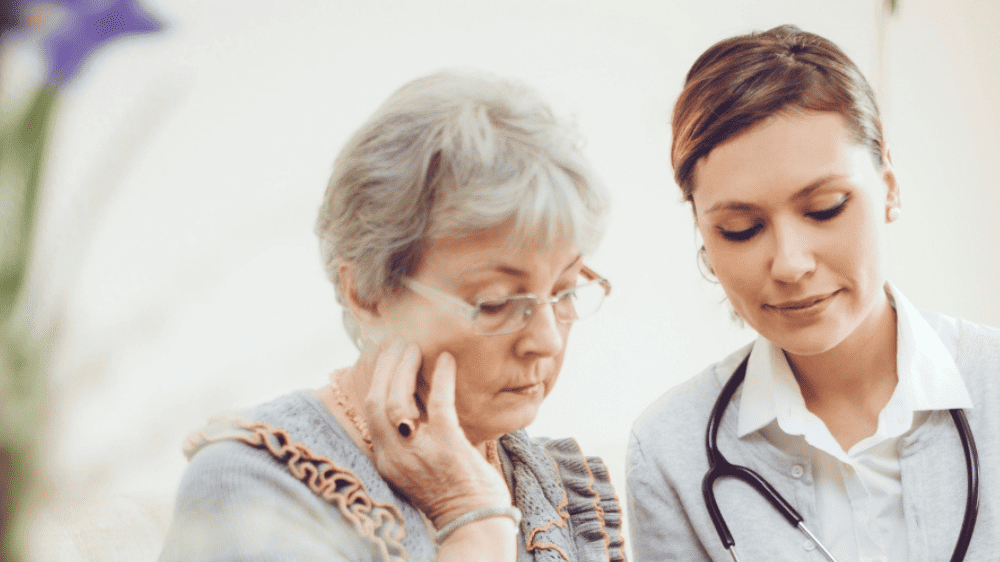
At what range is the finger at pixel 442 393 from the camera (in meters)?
0.70

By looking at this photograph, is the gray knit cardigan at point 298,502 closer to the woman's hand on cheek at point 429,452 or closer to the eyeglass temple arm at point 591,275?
the woman's hand on cheek at point 429,452

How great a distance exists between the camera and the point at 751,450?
1065 mm

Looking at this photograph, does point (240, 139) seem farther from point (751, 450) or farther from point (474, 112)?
point (751, 450)

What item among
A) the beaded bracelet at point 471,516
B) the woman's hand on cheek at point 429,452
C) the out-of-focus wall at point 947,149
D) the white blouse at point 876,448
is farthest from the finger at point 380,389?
the out-of-focus wall at point 947,149

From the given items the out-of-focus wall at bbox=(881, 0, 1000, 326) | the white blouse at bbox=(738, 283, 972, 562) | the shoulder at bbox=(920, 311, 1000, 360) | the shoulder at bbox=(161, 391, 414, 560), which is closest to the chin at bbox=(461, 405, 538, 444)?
the shoulder at bbox=(161, 391, 414, 560)

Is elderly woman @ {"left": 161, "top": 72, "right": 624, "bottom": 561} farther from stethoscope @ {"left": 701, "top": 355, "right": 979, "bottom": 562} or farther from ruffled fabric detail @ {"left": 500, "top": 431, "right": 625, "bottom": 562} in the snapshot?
stethoscope @ {"left": 701, "top": 355, "right": 979, "bottom": 562}

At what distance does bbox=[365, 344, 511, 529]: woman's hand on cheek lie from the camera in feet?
2.26

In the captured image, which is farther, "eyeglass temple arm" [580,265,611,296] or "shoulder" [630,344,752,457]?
"shoulder" [630,344,752,457]

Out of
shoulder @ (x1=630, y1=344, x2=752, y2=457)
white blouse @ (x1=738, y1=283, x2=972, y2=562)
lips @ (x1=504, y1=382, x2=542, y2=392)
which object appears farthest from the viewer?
shoulder @ (x1=630, y1=344, x2=752, y2=457)

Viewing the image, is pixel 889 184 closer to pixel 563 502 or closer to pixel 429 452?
pixel 563 502

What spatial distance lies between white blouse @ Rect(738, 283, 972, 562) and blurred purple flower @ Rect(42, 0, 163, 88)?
3.11 feet

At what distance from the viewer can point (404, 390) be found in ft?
2.28

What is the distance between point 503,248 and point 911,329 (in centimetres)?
63

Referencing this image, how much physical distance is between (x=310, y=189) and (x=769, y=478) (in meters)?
0.73
